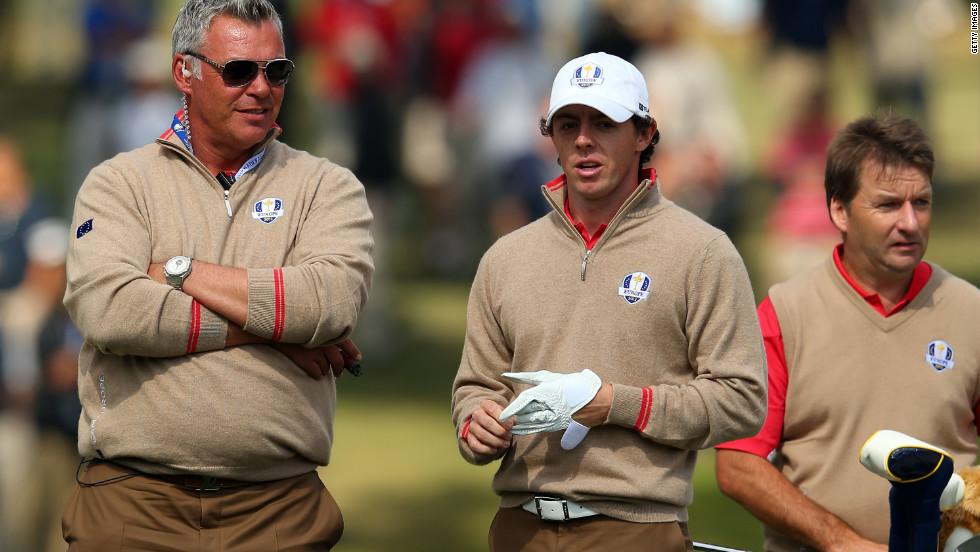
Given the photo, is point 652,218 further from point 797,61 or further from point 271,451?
point 797,61

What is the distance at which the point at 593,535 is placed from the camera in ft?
9.35

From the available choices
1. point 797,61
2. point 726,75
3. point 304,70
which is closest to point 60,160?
point 304,70

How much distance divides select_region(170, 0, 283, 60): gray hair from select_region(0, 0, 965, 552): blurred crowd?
19.3 feet

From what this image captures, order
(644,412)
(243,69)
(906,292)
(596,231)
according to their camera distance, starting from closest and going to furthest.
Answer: (644,412) < (596,231) < (243,69) < (906,292)

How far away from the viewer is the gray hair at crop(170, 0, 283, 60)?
10.3 ft

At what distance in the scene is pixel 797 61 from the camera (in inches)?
404

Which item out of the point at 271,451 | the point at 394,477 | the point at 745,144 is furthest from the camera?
the point at 745,144

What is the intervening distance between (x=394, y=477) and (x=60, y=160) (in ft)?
13.7

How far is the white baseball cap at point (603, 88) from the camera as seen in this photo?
2.93 meters

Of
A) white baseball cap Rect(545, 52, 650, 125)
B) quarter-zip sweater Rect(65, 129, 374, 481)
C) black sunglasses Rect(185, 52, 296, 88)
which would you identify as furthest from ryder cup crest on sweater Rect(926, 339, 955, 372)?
black sunglasses Rect(185, 52, 296, 88)

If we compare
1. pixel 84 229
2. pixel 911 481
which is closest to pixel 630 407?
pixel 911 481

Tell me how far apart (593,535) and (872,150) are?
1335mm

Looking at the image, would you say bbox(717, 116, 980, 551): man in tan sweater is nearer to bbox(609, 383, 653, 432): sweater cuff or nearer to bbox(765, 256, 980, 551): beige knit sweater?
bbox(765, 256, 980, 551): beige knit sweater

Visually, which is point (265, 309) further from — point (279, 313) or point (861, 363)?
point (861, 363)
